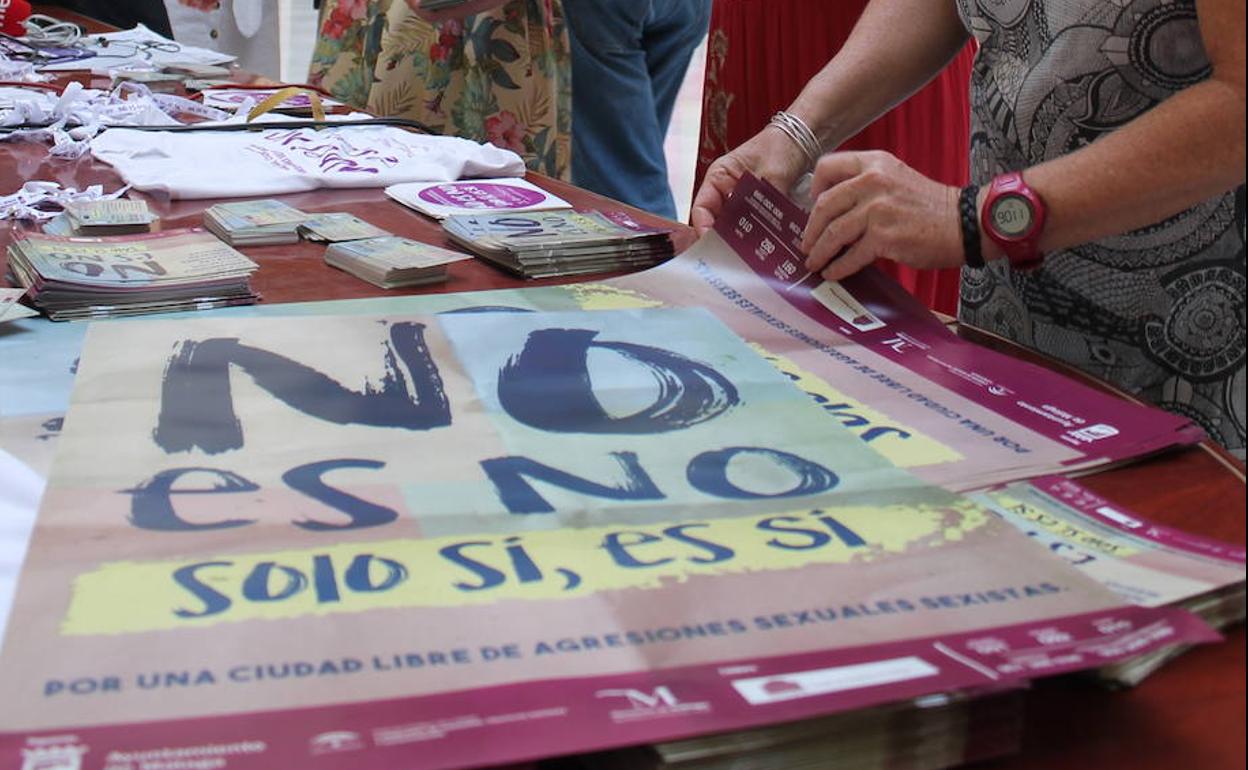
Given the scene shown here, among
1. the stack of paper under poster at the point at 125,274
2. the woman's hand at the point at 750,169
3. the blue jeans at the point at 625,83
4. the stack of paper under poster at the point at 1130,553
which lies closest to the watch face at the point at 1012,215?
the stack of paper under poster at the point at 1130,553

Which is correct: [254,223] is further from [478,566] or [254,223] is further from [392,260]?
[478,566]

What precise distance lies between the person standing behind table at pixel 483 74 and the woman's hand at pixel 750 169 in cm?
83

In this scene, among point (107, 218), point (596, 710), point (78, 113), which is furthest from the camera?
point (78, 113)

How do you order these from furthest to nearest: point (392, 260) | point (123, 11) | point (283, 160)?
point (123, 11), point (283, 160), point (392, 260)

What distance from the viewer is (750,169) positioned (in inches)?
43.7

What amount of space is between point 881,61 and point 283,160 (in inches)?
23.2

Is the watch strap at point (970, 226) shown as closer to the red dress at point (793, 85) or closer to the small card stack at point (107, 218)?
the small card stack at point (107, 218)

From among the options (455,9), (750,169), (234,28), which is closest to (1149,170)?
(750,169)

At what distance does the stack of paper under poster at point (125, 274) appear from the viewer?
88cm

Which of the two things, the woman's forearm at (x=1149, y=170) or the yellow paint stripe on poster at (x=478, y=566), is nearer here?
the yellow paint stripe on poster at (x=478, y=566)

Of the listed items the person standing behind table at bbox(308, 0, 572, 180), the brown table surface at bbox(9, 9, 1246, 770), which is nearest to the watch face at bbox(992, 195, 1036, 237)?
the brown table surface at bbox(9, 9, 1246, 770)

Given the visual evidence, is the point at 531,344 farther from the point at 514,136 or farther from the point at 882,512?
the point at 514,136

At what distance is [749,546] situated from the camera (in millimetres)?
555

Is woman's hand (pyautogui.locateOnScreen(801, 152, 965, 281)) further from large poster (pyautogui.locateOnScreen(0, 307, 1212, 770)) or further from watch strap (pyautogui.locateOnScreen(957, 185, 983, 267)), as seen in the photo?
large poster (pyautogui.locateOnScreen(0, 307, 1212, 770))
